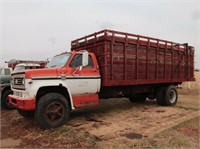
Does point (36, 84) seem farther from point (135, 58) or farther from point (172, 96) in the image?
point (172, 96)

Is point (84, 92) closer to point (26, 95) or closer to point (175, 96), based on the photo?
point (26, 95)

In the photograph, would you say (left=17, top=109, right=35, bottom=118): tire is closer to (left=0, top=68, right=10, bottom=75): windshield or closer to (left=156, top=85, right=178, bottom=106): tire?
(left=0, top=68, right=10, bottom=75): windshield

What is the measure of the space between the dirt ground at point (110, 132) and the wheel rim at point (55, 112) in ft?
1.25

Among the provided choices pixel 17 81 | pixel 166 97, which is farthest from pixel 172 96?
pixel 17 81

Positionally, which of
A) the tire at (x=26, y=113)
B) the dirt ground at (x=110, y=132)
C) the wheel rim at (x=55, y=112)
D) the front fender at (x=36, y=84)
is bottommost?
the dirt ground at (x=110, y=132)

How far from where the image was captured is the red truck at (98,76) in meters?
7.07

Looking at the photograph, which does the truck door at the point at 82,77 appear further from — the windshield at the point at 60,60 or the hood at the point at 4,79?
the hood at the point at 4,79

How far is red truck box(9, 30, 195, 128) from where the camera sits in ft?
23.2

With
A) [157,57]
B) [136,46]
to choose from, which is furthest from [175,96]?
[136,46]

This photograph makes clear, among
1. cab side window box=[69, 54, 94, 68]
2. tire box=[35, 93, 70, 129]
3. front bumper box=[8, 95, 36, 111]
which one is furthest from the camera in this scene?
cab side window box=[69, 54, 94, 68]

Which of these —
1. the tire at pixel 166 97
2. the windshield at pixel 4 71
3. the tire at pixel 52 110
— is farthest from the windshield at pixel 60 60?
the tire at pixel 166 97

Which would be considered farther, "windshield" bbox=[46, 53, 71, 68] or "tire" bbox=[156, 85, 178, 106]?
"tire" bbox=[156, 85, 178, 106]

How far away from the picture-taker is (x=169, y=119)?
27.0 feet

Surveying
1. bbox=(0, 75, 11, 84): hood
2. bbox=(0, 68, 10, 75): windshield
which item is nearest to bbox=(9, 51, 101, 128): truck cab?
bbox=(0, 75, 11, 84): hood
